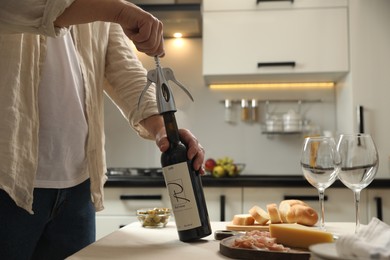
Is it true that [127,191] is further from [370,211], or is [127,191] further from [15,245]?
[15,245]

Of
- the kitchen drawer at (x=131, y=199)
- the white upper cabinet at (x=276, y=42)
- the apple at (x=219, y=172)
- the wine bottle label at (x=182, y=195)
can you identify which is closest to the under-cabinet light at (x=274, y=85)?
the white upper cabinet at (x=276, y=42)

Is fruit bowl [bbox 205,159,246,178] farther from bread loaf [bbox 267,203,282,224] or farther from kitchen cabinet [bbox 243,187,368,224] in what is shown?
bread loaf [bbox 267,203,282,224]

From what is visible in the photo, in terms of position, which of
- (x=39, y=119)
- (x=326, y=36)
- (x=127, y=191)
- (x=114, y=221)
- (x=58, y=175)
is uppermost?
(x=326, y=36)

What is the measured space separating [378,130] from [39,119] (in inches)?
73.9

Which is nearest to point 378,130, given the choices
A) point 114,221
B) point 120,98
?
point 114,221

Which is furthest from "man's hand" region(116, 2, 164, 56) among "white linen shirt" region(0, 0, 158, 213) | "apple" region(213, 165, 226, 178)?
"apple" region(213, 165, 226, 178)

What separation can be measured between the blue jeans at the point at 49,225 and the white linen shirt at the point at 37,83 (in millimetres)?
37

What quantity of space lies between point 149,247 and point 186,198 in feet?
0.35

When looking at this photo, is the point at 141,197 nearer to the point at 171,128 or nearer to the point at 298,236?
the point at 171,128

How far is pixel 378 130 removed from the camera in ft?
7.75

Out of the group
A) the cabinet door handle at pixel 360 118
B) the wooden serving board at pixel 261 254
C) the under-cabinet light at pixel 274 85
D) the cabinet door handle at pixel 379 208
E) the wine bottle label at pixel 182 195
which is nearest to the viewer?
the wooden serving board at pixel 261 254

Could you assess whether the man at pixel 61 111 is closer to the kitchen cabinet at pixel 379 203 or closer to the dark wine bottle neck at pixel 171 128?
the dark wine bottle neck at pixel 171 128

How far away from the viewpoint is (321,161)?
896 millimetres

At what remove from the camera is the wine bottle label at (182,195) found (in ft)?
2.61
